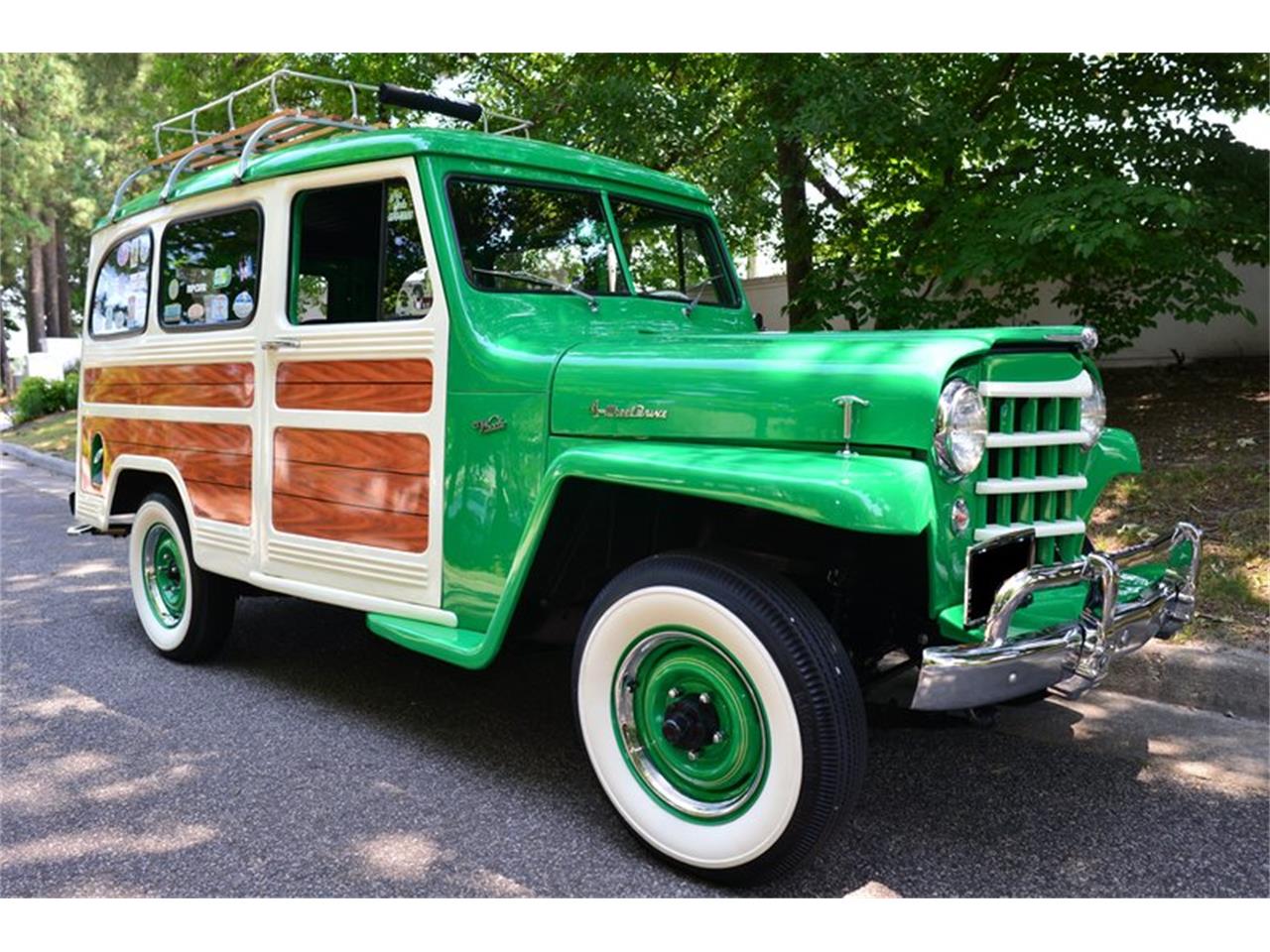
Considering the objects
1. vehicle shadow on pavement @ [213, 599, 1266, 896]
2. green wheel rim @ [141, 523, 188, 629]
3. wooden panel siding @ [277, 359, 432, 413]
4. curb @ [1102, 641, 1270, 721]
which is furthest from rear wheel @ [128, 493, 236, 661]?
curb @ [1102, 641, 1270, 721]

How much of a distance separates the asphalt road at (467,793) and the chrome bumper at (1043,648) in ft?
1.89

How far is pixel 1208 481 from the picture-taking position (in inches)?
241

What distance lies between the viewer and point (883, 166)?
290 inches

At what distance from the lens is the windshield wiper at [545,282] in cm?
377

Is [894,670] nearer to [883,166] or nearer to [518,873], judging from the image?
[518,873]

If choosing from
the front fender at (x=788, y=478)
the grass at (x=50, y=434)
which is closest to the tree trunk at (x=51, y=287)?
the grass at (x=50, y=434)

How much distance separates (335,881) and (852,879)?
1424mm

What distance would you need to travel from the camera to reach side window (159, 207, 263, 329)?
14.5ft

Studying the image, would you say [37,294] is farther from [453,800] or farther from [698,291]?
[453,800]

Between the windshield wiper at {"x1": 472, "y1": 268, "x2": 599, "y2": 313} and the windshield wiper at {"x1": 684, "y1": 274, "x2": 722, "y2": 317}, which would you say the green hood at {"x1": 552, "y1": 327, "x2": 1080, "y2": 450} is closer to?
the windshield wiper at {"x1": 472, "y1": 268, "x2": 599, "y2": 313}

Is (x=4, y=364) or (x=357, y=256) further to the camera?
(x=4, y=364)

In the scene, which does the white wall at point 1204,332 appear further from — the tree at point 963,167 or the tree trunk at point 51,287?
the tree trunk at point 51,287

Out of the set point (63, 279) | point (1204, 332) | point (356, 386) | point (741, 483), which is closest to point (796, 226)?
point (1204, 332)

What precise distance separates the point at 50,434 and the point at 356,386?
46.9 feet
